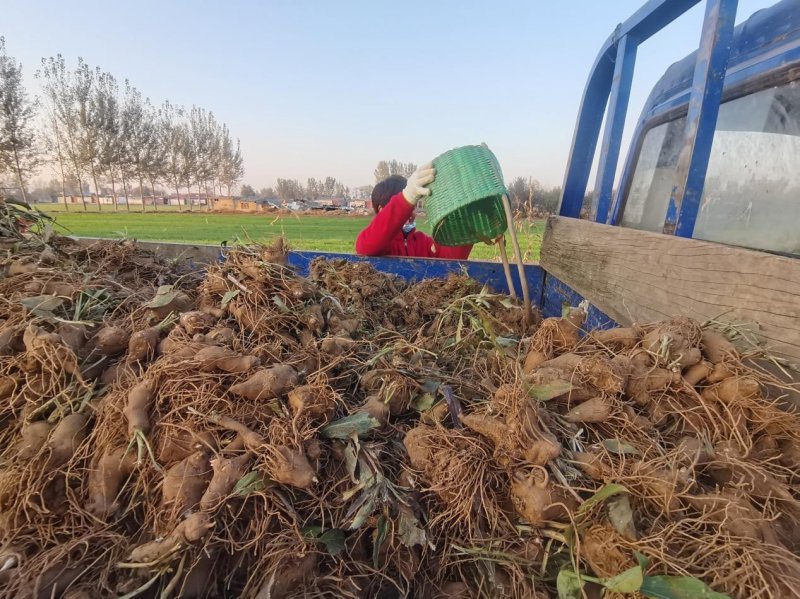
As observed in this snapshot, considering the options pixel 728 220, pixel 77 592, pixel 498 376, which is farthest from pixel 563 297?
pixel 77 592

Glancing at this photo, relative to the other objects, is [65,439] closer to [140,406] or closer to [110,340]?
[140,406]

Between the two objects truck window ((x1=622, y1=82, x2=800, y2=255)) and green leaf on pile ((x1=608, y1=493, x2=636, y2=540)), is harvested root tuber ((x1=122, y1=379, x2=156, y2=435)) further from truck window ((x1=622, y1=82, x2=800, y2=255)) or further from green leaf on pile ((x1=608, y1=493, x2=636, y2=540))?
truck window ((x1=622, y1=82, x2=800, y2=255))

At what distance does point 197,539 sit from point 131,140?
61803 mm

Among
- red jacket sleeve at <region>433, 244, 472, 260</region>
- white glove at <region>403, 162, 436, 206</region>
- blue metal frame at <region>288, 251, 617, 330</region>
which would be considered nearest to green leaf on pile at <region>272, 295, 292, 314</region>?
blue metal frame at <region>288, 251, 617, 330</region>

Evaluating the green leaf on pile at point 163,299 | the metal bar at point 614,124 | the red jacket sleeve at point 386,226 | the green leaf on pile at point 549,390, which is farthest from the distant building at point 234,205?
the green leaf on pile at point 549,390

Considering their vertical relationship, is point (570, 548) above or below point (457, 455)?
below

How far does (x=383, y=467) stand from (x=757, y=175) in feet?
7.27

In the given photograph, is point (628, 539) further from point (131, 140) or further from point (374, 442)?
point (131, 140)

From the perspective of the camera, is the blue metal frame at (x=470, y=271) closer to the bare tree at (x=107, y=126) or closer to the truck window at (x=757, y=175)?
the truck window at (x=757, y=175)

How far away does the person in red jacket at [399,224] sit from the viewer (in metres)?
3.37

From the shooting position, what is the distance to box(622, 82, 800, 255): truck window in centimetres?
196

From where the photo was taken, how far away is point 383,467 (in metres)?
1.43

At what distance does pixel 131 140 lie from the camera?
2032 inches

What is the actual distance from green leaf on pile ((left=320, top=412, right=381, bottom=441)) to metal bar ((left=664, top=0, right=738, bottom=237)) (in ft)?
4.78
